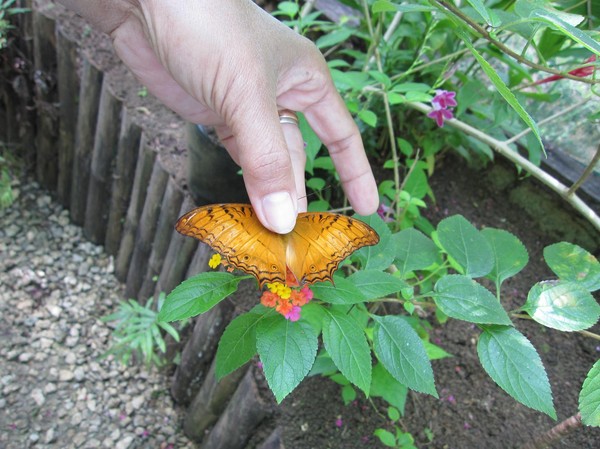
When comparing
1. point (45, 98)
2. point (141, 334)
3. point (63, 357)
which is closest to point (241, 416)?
point (141, 334)

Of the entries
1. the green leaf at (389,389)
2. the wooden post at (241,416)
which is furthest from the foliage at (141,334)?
the green leaf at (389,389)

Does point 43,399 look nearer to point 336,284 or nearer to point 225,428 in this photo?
point 225,428

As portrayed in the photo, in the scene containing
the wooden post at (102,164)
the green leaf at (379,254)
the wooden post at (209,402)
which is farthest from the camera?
the wooden post at (102,164)

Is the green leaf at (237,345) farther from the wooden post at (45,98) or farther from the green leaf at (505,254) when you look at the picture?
the wooden post at (45,98)

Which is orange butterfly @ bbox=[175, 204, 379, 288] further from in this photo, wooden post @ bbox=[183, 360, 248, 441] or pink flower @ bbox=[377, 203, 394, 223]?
wooden post @ bbox=[183, 360, 248, 441]

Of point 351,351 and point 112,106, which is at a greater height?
point 351,351

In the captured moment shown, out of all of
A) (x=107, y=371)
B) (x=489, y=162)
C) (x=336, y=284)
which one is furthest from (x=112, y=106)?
(x=336, y=284)
